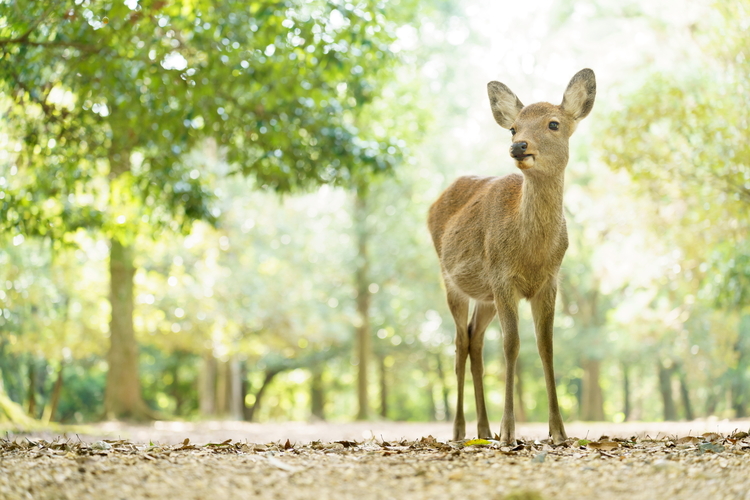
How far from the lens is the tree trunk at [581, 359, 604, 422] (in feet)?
68.2

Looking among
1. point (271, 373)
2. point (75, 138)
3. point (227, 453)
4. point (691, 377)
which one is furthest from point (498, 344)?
point (227, 453)

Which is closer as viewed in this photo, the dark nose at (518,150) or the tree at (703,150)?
the dark nose at (518,150)

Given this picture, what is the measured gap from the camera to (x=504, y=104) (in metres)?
5.31

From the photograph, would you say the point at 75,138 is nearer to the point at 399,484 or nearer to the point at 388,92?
the point at 399,484

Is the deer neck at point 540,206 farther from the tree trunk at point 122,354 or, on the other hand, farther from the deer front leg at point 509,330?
the tree trunk at point 122,354

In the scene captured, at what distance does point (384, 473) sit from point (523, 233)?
2.08 m

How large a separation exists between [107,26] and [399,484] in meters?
5.84

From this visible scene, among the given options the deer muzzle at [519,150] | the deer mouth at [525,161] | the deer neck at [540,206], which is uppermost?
the deer muzzle at [519,150]

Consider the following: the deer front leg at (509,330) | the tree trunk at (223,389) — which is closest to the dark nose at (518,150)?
the deer front leg at (509,330)

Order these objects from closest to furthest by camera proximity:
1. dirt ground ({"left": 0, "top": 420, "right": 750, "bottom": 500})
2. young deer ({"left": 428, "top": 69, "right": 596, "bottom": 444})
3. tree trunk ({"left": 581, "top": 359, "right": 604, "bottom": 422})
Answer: dirt ground ({"left": 0, "top": 420, "right": 750, "bottom": 500}) → young deer ({"left": 428, "top": 69, "right": 596, "bottom": 444}) → tree trunk ({"left": 581, "top": 359, "right": 604, "bottom": 422})

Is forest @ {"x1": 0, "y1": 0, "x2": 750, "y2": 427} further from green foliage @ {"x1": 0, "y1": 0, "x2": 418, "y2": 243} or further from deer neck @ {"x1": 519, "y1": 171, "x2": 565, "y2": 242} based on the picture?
deer neck @ {"x1": 519, "y1": 171, "x2": 565, "y2": 242}

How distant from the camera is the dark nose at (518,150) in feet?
15.1

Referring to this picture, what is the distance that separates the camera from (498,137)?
66.3ft

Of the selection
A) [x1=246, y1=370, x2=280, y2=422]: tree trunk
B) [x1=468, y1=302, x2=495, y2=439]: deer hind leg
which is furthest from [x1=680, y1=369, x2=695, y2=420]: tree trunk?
[x1=468, y1=302, x2=495, y2=439]: deer hind leg
